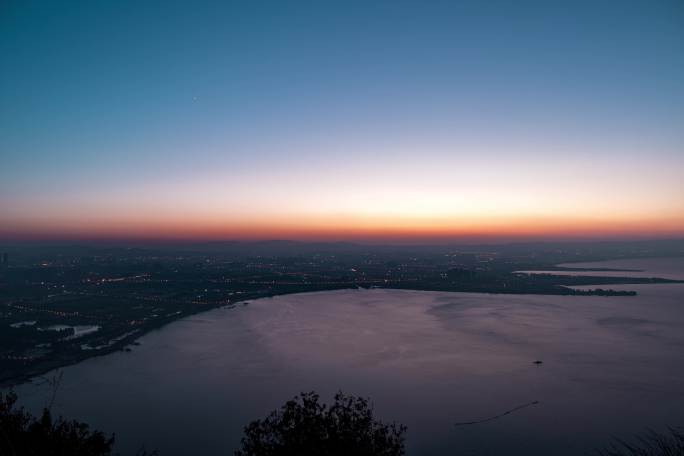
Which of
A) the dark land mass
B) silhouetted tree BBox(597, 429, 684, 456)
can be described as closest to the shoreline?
the dark land mass

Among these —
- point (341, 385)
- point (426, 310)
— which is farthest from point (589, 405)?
point (426, 310)

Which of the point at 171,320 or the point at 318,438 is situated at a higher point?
the point at 318,438

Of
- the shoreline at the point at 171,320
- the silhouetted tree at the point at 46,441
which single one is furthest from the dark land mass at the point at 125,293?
the silhouetted tree at the point at 46,441

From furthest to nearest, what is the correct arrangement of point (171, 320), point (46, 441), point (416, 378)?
point (171, 320) < point (416, 378) < point (46, 441)

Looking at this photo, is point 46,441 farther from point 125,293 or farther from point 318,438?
point 125,293

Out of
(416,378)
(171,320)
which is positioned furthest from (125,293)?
(416,378)

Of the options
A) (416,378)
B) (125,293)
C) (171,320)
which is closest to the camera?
(416,378)

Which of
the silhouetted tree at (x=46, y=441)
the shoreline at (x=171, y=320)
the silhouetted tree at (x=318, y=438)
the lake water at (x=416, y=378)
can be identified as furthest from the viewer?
the shoreline at (x=171, y=320)

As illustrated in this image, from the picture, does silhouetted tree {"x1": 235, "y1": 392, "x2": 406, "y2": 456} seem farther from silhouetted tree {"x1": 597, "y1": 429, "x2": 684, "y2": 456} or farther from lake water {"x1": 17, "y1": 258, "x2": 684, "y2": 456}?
lake water {"x1": 17, "y1": 258, "x2": 684, "y2": 456}

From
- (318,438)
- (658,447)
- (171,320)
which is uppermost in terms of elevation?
(318,438)

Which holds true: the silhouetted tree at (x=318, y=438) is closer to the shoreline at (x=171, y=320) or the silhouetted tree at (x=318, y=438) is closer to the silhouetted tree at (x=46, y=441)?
the silhouetted tree at (x=46, y=441)

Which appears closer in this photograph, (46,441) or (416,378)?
(46,441)
